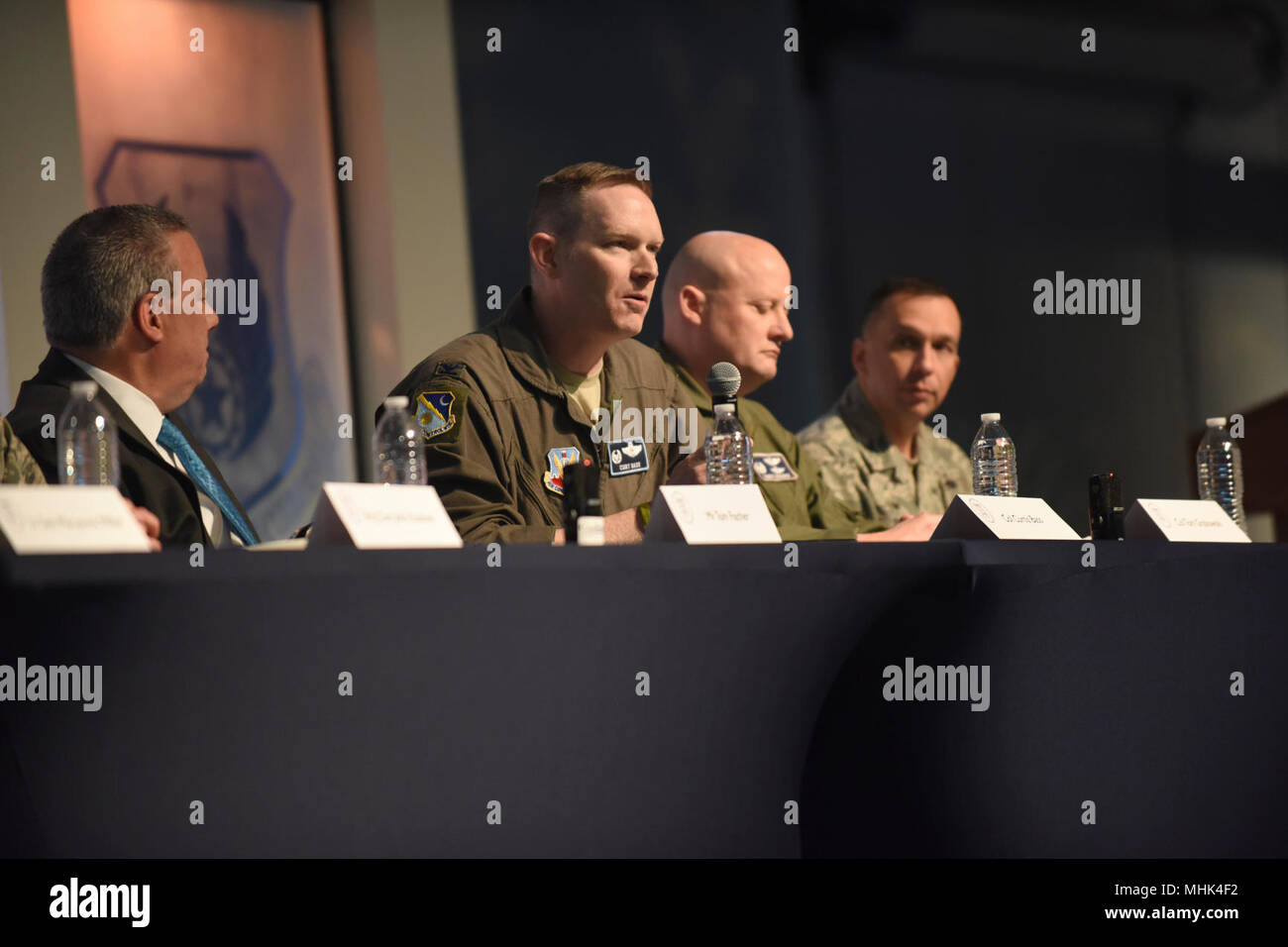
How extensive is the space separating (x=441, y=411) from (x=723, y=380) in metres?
0.53

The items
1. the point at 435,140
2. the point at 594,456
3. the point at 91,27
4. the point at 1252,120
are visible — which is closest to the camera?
the point at 594,456

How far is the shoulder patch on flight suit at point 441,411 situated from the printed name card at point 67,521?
0.87 meters

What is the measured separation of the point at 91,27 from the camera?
13.8 ft

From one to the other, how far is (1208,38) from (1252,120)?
1.29ft

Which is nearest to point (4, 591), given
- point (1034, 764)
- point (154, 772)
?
point (154, 772)

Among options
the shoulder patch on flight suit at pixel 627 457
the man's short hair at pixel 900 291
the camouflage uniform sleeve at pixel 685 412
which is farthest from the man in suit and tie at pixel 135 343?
the man's short hair at pixel 900 291

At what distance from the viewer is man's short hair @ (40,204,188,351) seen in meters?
2.26

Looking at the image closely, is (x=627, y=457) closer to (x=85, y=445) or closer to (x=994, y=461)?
(x=994, y=461)

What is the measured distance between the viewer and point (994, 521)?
6.14ft

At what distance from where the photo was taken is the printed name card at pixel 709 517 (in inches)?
66.3

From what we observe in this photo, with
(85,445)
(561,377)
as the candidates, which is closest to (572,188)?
(561,377)

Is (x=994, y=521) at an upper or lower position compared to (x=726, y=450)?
lower

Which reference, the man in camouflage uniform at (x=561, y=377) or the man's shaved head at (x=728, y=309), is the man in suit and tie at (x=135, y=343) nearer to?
the man in camouflage uniform at (x=561, y=377)
